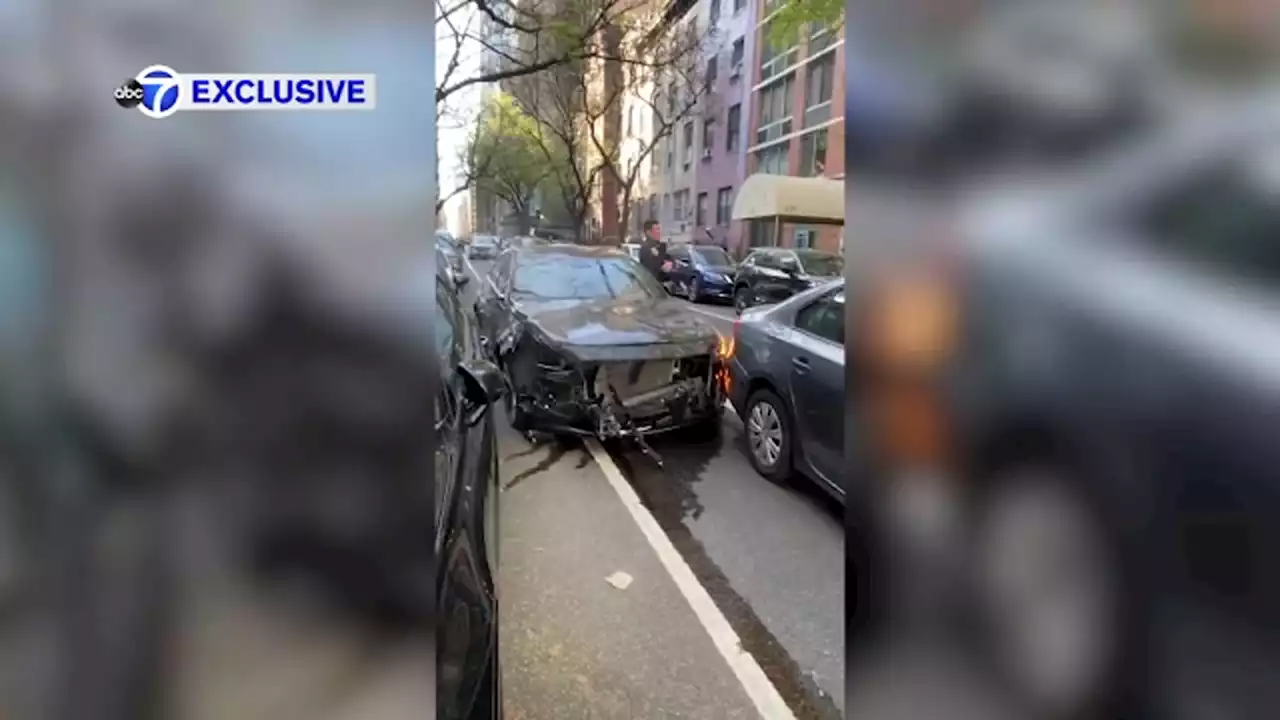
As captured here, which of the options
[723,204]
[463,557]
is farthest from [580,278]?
[723,204]

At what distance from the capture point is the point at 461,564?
178 centimetres

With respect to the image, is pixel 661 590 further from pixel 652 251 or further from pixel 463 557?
pixel 652 251

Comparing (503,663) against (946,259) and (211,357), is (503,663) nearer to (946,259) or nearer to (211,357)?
(211,357)

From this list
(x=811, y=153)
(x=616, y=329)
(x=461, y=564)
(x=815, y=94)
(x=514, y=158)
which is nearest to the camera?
(x=461, y=564)

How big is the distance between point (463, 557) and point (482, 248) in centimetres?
968

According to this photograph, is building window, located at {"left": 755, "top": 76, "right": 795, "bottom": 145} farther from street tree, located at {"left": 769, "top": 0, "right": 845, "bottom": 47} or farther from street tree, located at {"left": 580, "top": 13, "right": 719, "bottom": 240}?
street tree, located at {"left": 769, "top": 0, "right": 845, "bottom": 47}

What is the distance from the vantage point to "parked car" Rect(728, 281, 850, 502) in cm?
432

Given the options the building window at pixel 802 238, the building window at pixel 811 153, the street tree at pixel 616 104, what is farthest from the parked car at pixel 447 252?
the building window at pixel 811 153

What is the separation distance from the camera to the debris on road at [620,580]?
11.6ft

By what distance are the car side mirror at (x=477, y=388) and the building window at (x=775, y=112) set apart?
1428 cm

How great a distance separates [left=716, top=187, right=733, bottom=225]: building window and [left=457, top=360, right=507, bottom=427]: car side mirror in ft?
51.0

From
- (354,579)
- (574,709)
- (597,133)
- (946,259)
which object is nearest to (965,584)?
(946,259)

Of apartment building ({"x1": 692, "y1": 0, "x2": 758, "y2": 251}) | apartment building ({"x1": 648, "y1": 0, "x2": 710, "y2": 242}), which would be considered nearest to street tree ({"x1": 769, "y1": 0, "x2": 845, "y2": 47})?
apartment building ({"x1": 692, "y1": 0, "x2": 758, "y2": 251})

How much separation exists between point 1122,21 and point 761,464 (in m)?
4.44
